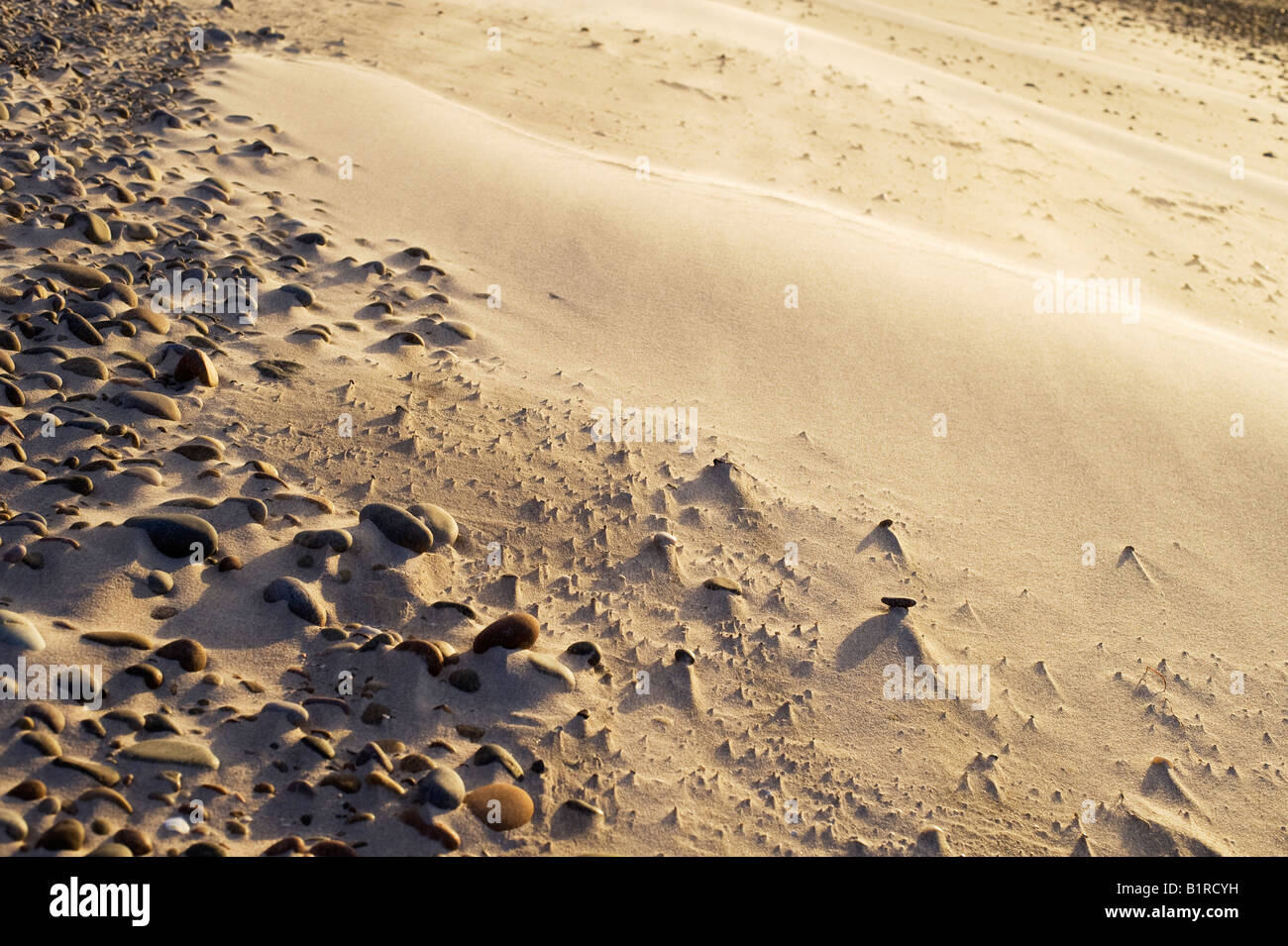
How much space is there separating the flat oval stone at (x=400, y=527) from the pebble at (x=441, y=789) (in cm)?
88

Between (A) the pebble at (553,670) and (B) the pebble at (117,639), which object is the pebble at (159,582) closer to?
(B) the pebble at (117,639)

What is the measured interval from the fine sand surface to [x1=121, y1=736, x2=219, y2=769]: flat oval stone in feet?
0.04

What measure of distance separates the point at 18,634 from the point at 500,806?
1289mm

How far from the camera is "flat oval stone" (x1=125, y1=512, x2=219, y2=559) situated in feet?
9.50

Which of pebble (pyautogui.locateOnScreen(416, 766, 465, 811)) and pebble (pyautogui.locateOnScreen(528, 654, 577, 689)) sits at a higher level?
pebble (pyautogui.locateOnScreen(528, 654, 577, 689))

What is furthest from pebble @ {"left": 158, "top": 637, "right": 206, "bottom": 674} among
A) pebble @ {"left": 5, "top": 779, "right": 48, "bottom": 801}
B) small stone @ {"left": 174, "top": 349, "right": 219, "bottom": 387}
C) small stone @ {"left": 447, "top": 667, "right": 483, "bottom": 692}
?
small stone @ {"left": 174, "top": 349, "right": 219, "bottom": 387}

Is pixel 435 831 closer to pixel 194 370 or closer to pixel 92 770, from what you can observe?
pixel 92 770

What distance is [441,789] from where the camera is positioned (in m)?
2.44

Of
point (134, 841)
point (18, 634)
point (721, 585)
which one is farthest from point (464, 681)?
point (18, 634)

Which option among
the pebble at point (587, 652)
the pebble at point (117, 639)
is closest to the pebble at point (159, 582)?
the pebble at point (117, 639)

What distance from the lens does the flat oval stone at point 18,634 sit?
2492 mm

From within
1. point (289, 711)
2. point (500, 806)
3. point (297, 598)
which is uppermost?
point (297, 598)

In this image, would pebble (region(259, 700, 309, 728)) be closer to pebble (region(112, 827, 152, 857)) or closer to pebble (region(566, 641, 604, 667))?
pebble (region(112, 827, 152, 857))

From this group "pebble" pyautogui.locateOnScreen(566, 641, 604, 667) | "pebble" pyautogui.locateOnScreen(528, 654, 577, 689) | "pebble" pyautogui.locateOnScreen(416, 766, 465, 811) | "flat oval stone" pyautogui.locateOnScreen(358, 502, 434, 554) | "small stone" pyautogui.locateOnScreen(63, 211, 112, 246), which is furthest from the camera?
"small stone" pyautogui.locateOnScreen(63, 211, 112, 246)
